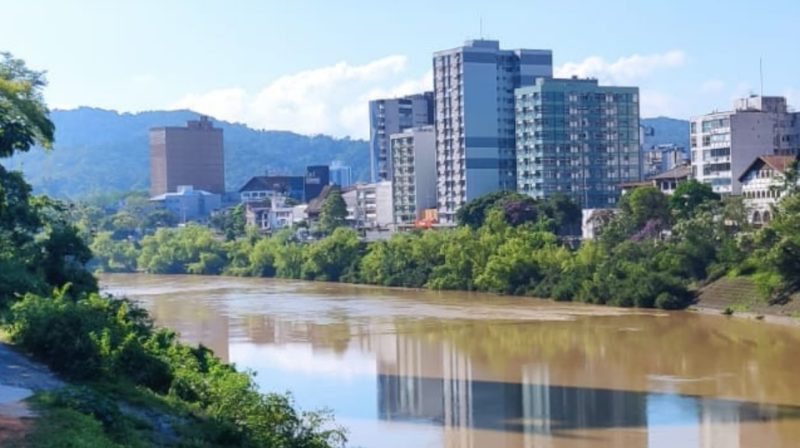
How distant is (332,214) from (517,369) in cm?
4105

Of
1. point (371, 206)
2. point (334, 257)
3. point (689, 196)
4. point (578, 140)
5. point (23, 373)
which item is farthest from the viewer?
point (371, 206)

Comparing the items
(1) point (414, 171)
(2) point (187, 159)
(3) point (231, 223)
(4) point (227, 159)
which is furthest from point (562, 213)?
(4) point (227, 159)

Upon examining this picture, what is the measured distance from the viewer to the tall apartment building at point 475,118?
60.5 metres

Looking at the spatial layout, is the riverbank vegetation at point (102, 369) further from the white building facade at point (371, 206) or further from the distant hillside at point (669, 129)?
the distant hillside at point (669, 129)

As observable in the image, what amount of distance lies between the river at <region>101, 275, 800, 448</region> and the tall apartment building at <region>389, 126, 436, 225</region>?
27180 millimetres

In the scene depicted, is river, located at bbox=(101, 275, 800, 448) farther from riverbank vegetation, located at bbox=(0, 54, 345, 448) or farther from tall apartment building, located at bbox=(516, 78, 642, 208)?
tall apartment building, located at bbox=(516, 78, 642, 208)

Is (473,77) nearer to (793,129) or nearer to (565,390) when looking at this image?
(793,129)

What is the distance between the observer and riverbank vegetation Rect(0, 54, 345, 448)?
10281 millimetres

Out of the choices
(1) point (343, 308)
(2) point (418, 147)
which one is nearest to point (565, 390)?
(1) point (343, 308)

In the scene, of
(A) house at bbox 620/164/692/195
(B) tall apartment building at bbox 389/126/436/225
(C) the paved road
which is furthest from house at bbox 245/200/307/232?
(C) the paved road

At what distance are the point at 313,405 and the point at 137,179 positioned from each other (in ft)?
490

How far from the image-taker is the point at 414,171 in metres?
66.2

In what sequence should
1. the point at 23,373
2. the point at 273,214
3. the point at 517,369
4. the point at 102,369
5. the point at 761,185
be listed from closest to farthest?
the point at 23,373
the point at 102,369
the point at 517,369
the point at 761,185
the point at 273,214

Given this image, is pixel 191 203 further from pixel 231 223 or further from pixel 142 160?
pixel 142 160
